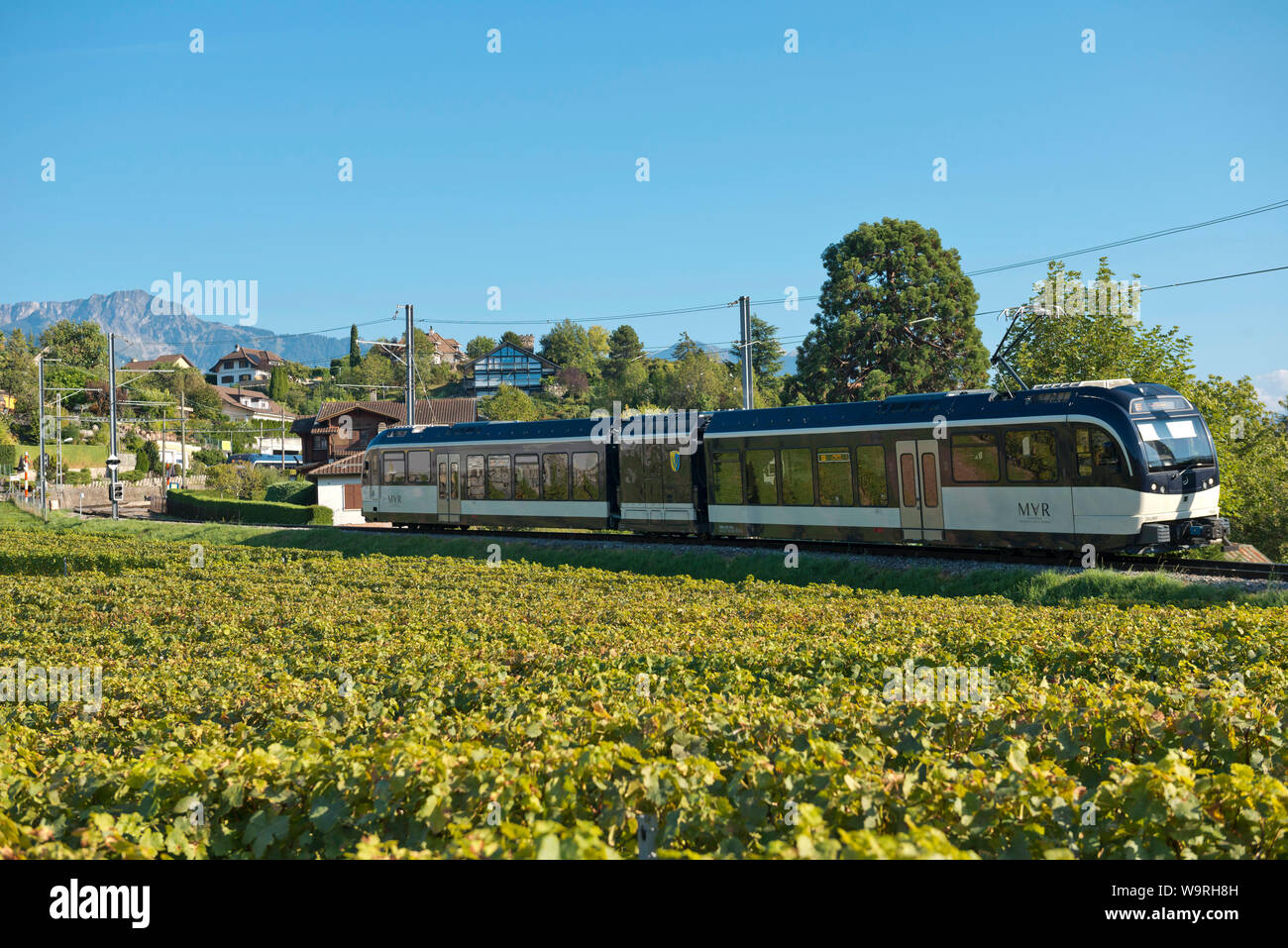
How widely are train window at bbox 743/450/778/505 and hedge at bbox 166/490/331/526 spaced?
100ft

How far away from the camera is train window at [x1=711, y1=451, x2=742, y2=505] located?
23.7 m

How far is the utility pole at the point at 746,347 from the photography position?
30297 mm

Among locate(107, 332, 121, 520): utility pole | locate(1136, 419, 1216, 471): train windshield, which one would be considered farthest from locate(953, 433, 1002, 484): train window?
locate(107, 332, 121, 520): utility pole

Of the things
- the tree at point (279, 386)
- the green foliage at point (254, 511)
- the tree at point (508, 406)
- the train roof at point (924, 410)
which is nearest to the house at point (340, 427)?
the tree at point (508, 406)

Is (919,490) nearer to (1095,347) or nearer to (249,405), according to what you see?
(1095,347)

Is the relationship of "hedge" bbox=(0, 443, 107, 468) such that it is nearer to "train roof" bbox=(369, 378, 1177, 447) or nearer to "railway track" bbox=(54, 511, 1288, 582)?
"railway track" bbox=(54, 511, 1288, 582)

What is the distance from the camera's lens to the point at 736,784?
460 centimetres

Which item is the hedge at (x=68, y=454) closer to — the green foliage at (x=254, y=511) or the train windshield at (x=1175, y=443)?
the green foliage at (x=254, y=511)

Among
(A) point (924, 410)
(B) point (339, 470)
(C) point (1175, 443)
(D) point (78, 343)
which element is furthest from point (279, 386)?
(C) point (1175, 443)

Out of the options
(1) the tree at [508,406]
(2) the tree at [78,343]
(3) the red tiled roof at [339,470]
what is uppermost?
(2) the tree at [78,343]

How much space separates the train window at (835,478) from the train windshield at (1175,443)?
6.12m

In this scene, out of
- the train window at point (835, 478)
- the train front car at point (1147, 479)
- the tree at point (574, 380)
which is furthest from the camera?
the tree at point (574, 380)
